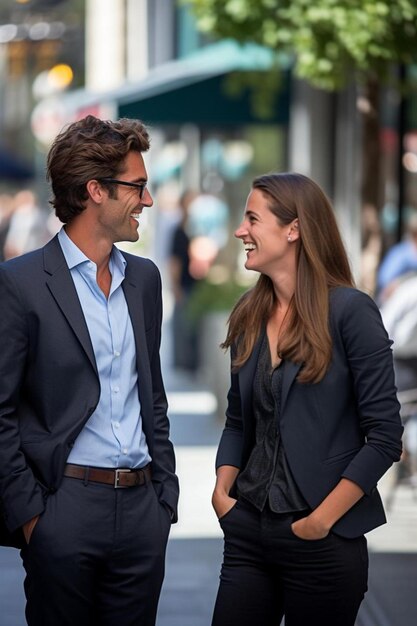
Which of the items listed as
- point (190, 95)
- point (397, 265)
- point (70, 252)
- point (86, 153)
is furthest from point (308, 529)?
point (190, 95)

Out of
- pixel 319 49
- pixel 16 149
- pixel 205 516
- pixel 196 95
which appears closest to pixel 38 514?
pixel 205 516

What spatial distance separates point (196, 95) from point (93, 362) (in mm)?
11102

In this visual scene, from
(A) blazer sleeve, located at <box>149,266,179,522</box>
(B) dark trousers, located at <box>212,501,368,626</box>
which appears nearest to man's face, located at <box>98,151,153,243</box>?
(A) blazer sleeve, located at <box>149,266,179,522</box>

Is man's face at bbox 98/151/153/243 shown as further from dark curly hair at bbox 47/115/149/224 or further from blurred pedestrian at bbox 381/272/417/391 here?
blurred pedestrian at bbox 381/272/417/391

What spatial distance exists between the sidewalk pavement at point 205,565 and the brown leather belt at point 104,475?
2.59 meters

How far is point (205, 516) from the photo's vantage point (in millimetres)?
9156

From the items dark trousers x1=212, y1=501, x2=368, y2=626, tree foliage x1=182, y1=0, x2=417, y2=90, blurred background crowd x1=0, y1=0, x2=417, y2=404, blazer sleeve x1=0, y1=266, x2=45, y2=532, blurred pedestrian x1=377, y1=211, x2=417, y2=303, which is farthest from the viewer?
blurred pedestrian x1=377, y1=211, x2=417, y2=303

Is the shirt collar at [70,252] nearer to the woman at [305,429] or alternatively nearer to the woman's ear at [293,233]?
the woman at [305,429]

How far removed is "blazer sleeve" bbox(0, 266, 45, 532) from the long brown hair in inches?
26.1

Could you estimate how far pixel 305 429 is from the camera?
4070mm

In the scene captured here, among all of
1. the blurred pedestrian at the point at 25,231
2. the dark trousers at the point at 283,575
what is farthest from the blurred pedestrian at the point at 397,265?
the blurred pedestrian at the point at 25,231

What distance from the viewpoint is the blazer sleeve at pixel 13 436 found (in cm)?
397

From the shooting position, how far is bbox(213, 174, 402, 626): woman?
4.05m

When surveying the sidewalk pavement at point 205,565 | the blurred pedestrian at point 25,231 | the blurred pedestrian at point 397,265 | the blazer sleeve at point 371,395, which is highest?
the blazer sleeve at point 371,395
